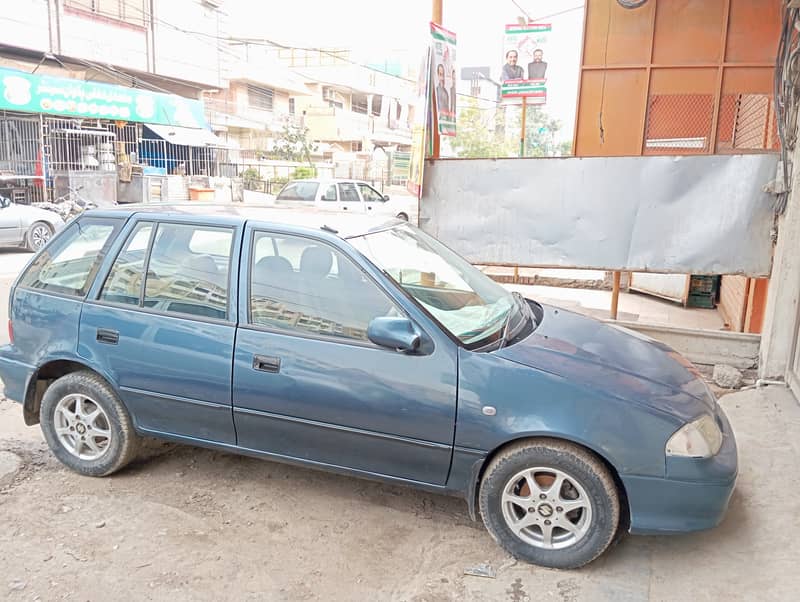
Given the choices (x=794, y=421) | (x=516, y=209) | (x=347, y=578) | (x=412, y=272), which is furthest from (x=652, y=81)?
(x=347, y=578)

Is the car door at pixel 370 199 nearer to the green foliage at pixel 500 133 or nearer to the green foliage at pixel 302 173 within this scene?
the green foliage at pixel 302 173

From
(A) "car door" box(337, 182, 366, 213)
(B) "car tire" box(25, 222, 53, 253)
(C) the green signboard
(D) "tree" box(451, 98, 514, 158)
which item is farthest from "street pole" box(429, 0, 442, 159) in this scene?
(D) "tree" box(451, 98, 514, 158)

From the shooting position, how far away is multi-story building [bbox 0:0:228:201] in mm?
21125

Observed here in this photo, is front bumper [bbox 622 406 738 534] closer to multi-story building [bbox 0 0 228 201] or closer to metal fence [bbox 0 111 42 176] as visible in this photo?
multi-story building [bbox 0 0 228 201]

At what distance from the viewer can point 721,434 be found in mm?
3256

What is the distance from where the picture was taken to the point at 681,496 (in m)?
3.00

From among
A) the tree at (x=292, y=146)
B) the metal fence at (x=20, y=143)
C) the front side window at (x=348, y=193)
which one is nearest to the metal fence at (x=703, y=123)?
the front side window at (x=348, y=193)

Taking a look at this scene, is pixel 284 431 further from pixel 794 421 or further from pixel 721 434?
pixel 794 421

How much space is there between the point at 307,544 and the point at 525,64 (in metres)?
13.4

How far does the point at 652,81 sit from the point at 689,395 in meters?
6.11

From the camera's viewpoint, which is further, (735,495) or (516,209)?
(516,209)

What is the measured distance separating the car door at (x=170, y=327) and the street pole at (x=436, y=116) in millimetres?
3845

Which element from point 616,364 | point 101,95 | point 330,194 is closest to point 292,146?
point 101,95

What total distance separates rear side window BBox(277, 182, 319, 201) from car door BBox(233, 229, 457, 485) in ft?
46.3
